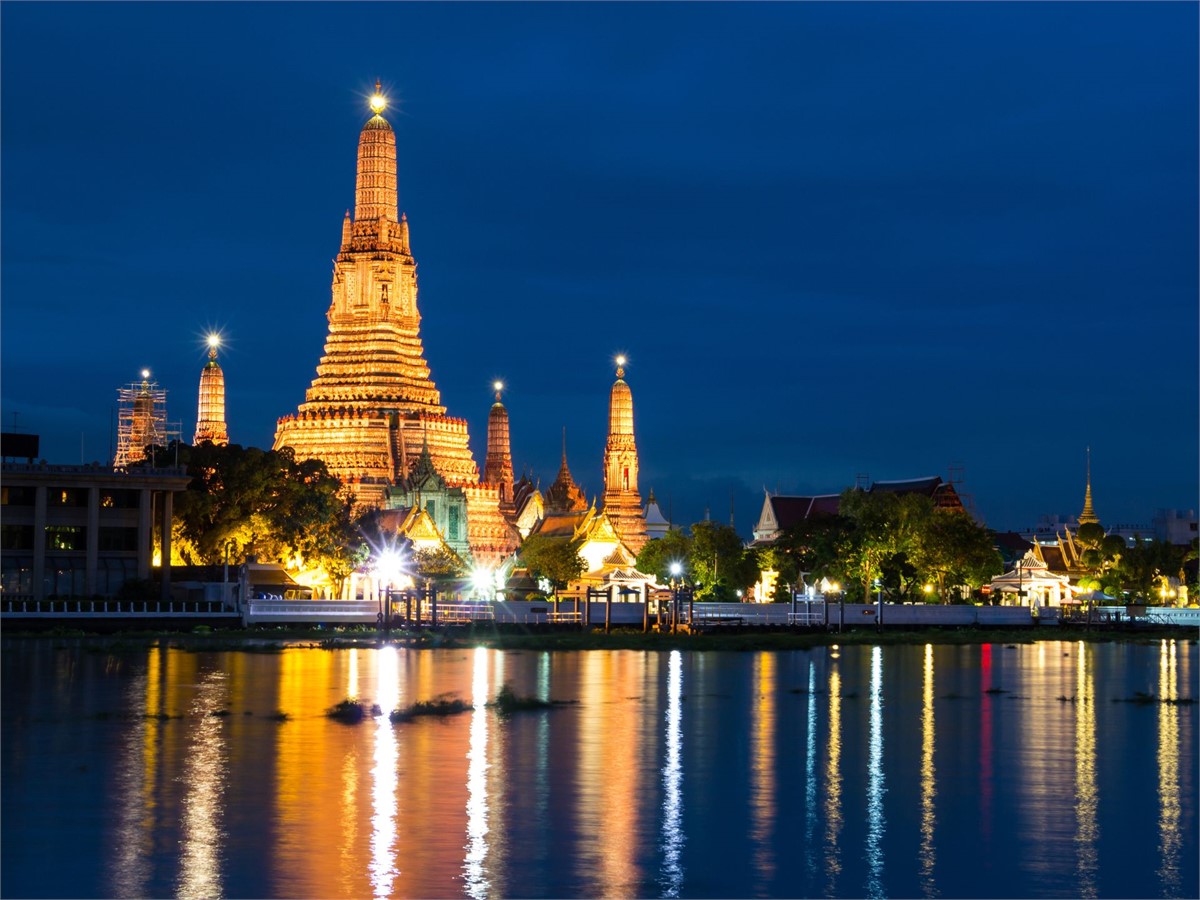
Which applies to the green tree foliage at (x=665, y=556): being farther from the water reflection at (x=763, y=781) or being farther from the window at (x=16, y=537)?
the water reflection at (x=763, y=781)

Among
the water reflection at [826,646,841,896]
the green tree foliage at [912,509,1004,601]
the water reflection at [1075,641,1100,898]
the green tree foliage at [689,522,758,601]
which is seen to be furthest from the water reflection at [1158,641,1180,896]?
the green tree foliage at [689,522,758,601]

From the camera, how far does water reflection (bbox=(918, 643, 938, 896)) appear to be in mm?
19812

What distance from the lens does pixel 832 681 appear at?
151 ft

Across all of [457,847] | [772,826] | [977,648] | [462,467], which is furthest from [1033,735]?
[462,467]

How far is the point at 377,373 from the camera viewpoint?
94.2m

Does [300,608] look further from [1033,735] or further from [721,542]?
[1033,735]

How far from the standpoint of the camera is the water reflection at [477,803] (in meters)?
19.2

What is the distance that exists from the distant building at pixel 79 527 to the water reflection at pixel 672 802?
110ft

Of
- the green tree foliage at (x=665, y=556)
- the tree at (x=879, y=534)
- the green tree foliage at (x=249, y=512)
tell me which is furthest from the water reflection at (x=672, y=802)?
the green tree foliage at (x=665, y=556)

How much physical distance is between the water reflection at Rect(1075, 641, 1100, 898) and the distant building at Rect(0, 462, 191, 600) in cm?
3668

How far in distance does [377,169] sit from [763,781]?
72.0 m

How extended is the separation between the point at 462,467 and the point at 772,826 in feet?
→ 246

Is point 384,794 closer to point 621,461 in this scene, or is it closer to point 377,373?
point 377,373

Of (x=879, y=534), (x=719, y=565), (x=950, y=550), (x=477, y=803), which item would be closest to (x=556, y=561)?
(x=719, y=565)
